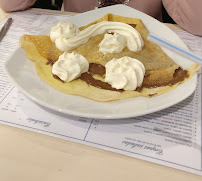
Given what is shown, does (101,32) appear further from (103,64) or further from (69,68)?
(69,68)

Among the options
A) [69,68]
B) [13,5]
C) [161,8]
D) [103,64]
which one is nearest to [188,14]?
[161,8]

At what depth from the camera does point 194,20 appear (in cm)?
129

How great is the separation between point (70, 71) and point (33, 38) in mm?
325

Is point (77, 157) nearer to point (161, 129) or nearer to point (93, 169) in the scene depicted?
point (93, 169)

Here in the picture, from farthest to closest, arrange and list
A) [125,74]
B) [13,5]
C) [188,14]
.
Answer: [13,5], [188,14], [125,74]

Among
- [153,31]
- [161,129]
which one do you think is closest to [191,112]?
[161,129]

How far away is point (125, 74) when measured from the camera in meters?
0.85

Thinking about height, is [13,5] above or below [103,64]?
above

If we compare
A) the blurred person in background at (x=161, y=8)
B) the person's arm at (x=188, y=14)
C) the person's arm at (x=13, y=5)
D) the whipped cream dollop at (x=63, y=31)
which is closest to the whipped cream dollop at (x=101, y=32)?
the whipped cream dollop at (x=63, y=31)

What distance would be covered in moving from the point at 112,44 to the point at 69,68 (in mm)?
274

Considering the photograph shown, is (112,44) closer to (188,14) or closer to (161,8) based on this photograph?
(188,14)

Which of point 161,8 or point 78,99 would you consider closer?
point 78,99

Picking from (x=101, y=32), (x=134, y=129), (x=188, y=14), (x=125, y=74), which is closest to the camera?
(x=134, y=129)

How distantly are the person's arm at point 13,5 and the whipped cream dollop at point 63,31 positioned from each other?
1.79 feet
